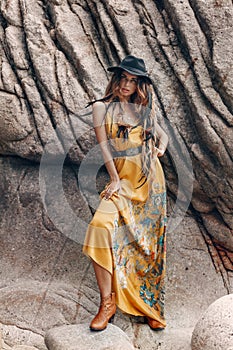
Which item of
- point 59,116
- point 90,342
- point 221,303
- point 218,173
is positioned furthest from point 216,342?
point 59,116

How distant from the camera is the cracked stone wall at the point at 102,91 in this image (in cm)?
616

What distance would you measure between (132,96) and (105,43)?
113 cm

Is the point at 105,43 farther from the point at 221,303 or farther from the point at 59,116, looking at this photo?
the point at 221,303

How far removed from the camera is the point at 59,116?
6254 mm

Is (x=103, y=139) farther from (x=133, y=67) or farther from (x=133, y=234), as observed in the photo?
(x=133, y=234)

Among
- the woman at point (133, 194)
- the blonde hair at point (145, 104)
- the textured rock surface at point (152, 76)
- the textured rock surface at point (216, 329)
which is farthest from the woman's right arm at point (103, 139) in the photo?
the textured rock surface at point (216, 329)

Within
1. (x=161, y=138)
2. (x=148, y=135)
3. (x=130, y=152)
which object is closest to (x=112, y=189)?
(x=130, y=152)

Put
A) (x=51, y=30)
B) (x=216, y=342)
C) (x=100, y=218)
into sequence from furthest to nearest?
(x=51, y=30)
(x=100, y=218)
(x=216, y=342)

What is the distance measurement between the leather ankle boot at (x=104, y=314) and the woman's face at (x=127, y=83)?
1.89 meters

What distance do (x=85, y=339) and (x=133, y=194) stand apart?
4.61 feet

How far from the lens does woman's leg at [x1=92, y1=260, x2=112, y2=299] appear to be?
5.15m

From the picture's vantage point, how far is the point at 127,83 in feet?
17.8

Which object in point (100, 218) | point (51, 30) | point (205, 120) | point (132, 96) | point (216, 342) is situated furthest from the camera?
point (51, 30)

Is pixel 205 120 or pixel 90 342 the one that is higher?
pixel 205 120
